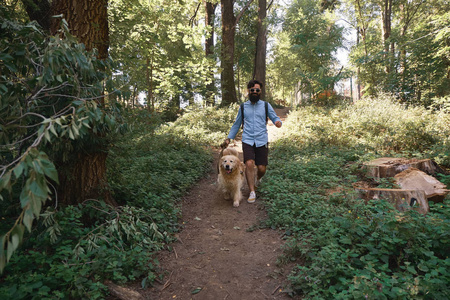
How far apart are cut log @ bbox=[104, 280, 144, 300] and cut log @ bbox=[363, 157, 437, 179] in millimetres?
4988

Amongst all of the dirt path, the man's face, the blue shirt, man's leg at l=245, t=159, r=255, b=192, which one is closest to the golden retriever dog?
man's leg at l=245, t=159, r=255, b=192

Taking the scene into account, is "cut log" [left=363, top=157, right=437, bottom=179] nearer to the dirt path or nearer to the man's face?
the dirt path

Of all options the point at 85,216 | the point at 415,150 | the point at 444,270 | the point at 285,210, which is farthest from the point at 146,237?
the point at 415,150

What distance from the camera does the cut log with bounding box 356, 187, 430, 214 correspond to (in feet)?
12.8

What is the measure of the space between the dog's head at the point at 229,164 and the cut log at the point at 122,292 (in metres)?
2.99

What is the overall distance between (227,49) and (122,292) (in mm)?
14323

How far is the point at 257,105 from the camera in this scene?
5.55 metres

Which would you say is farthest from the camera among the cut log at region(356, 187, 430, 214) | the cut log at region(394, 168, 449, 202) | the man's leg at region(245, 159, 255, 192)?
the man's leg at region(245, 159, 255, 192)

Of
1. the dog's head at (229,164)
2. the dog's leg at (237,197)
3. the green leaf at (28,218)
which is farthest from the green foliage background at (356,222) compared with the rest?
the green leaf at (28,218)

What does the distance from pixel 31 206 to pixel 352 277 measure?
9.09 feet

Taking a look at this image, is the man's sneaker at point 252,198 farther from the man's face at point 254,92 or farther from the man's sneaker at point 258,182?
the man's face at point 254,92

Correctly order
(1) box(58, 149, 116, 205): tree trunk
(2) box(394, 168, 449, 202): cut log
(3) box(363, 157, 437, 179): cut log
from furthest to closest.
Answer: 1. (3) box(363, 157, 437, 179): cut log
2. (2) box(394, 168, 449, 202): cut log
3. (1) box(58, 149, 116, 205): tree trunk

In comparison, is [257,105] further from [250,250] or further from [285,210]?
[250,250]

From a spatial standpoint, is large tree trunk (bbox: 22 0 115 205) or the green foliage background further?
large tree trunk (bbox: 22 0 115 205)
